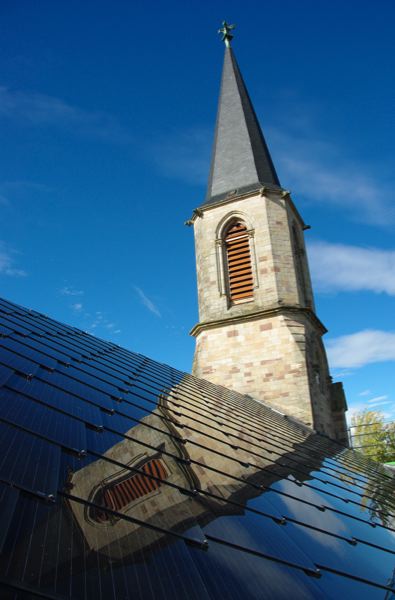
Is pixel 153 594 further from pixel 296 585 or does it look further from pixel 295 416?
pixel 295 416

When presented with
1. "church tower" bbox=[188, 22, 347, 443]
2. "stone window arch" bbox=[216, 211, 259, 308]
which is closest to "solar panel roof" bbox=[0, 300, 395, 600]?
"church tower" bbox=[188, 22, 347, 443]

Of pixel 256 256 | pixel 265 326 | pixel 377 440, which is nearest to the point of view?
pixel 265 326

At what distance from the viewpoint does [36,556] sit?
5.88 feet

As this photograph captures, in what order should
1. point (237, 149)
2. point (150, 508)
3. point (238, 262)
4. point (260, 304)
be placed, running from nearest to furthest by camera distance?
point (150, 508) < point (260, 304) < point (238, 262) < point (237, 149)

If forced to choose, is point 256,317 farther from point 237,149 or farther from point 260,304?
point 237,149

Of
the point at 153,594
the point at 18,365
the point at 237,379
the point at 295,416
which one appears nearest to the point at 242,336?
the point at 237,379

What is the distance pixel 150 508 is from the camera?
2.68 metres

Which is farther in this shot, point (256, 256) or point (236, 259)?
point (236, 259)

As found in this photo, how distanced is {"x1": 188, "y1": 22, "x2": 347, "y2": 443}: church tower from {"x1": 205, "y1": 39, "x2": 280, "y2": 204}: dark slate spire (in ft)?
0.28

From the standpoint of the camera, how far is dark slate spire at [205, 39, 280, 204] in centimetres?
1828

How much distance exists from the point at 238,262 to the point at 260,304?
6.17ft

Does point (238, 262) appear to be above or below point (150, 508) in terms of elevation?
above

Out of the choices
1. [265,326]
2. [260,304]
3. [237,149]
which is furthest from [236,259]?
[237,149]

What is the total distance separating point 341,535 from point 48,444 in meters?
2.67
